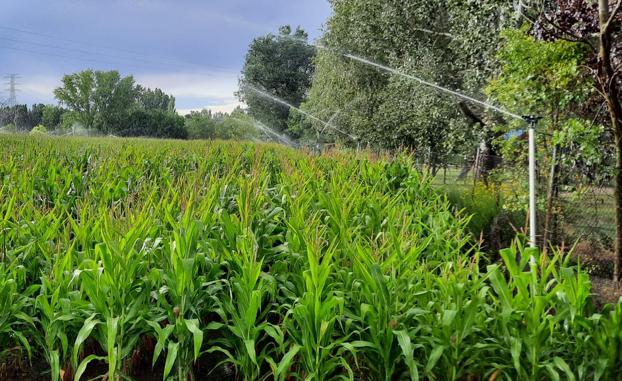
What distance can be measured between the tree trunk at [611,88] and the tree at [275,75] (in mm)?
41644

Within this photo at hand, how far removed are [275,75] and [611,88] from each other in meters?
43.7

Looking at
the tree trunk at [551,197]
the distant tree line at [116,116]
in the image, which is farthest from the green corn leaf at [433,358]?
the distant tree line at [116,116]

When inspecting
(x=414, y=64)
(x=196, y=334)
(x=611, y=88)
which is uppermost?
(x=414, y=64)

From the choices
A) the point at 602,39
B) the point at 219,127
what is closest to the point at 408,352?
the point at 602,39

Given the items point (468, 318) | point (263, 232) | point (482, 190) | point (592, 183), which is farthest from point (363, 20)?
point (468, 318)

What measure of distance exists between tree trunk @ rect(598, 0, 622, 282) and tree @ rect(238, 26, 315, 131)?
41.6 metres

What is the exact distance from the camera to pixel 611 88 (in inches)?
224

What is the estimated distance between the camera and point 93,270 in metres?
2.34

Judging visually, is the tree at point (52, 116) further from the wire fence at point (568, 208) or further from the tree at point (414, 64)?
the wire fence at point (568, 208)

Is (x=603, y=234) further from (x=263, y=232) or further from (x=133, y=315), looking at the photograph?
(x=133, y=315)

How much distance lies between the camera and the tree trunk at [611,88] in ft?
17.6

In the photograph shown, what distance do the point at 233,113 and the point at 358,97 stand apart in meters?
53.9

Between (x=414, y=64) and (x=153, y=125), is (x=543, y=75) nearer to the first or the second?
(x=414, y=64)

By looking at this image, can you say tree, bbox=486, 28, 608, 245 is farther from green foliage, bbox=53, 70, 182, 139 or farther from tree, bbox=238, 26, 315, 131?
green foliage, bbox=53, 70, 182, 139
